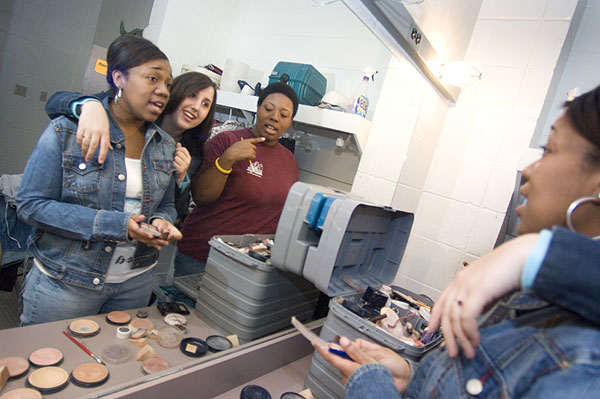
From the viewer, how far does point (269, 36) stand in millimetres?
3168

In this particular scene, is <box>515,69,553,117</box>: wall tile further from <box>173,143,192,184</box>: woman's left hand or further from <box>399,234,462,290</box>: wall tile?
<box>173,143,192,184</box>: woman's left hand

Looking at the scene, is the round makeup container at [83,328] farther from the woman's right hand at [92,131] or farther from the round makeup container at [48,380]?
the woman's right hand at [92,131]

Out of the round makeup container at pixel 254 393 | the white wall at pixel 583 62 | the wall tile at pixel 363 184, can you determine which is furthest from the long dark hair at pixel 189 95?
the white wall at pixel 583 62

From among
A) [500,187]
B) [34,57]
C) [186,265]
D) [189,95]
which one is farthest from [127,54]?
[34,57]

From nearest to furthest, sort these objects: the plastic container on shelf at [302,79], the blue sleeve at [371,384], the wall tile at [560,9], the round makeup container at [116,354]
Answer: the blue sleeve at [371,384], the round makeup container at [116,354], the wall tile at [560,9], the plastic container on shelf at [302,79]

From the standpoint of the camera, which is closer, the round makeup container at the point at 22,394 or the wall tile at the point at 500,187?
the round makeup container at the point at 22,394

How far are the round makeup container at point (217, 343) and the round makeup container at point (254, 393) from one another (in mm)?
149

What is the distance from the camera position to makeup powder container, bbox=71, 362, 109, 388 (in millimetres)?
785

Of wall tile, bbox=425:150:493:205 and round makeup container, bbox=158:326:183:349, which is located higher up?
wall tile, bbox=425:150:493:205

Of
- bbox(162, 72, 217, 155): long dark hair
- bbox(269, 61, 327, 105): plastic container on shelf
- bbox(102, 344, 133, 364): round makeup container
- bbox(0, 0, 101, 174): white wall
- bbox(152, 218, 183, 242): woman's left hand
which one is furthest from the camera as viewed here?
bbox(0, 0, 101, 174): white wall

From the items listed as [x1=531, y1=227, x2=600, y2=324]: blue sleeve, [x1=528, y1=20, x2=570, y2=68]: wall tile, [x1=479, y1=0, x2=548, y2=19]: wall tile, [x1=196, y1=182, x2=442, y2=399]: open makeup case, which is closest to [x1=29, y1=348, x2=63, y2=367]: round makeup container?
[x1=196, y1=182, x2=442, y2=399]: open makeup case

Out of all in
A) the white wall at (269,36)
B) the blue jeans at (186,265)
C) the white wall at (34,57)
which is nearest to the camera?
the blue jeans at (186,265)

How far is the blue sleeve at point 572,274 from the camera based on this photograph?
0.45 metres

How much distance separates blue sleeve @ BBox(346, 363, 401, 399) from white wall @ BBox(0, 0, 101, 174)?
4215 millimetres
